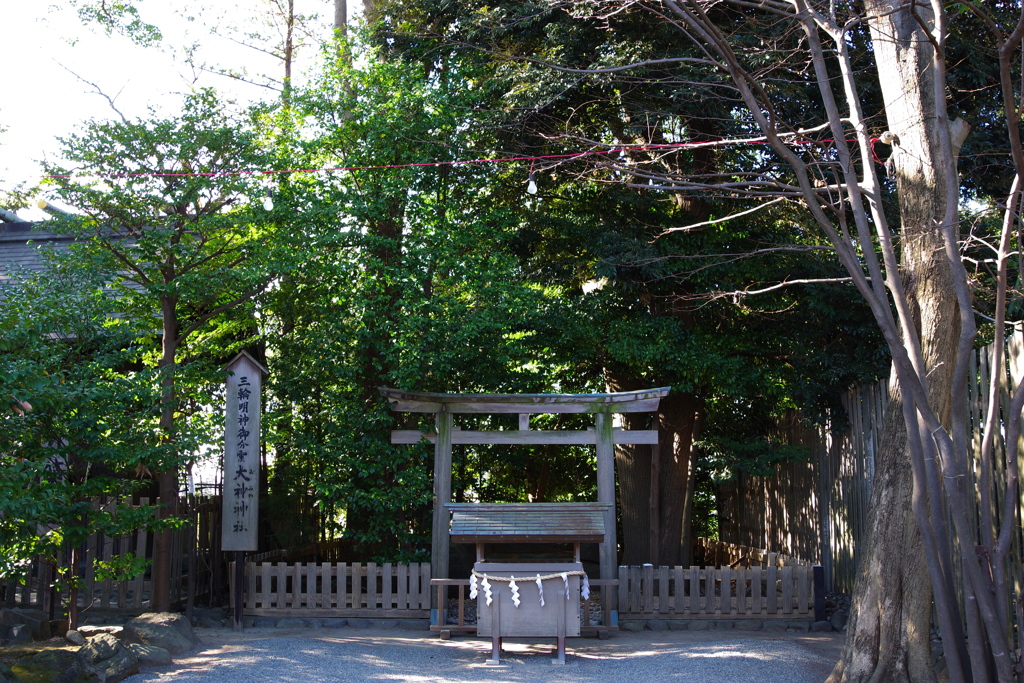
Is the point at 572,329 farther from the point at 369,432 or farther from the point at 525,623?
the point at 525,623

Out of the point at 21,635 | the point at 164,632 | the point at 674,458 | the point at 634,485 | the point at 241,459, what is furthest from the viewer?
the point at 634,485

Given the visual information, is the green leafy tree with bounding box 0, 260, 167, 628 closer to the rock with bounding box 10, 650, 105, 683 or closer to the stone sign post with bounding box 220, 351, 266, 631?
the rock with bounding box 10, 650, 105, 683

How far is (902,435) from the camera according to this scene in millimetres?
6309

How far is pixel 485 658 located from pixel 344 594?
86.0 inches

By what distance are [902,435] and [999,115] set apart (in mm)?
5148

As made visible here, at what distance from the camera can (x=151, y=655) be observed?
6.93 meters

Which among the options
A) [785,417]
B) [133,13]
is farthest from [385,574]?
[133,13]

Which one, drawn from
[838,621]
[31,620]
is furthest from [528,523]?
[31,620]

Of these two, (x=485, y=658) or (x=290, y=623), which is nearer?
(x=485, y=658)

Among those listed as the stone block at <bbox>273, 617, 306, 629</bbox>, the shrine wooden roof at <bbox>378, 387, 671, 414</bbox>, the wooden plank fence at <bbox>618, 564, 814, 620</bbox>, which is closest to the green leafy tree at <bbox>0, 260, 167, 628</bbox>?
the stone block at <bbox>273, 617, 306, 629</bbox>

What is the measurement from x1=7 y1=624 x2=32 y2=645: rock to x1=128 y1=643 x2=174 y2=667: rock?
5.01ft

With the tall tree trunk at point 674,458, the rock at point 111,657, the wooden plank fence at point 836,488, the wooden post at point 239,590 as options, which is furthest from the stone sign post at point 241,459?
the wooden plank fence at point 836,488

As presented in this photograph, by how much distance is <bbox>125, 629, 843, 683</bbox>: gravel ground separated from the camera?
6.71 meters

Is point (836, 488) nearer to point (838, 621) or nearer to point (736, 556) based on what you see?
point (838, 621)
